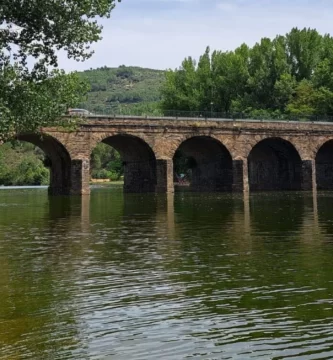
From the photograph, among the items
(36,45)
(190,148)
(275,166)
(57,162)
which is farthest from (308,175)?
(36,45)

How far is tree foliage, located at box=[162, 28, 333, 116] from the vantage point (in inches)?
3054

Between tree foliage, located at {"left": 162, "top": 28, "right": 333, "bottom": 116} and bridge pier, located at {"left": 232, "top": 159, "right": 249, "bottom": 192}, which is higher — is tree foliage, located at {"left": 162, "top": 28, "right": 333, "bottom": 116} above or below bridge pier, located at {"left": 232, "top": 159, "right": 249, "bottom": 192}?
above

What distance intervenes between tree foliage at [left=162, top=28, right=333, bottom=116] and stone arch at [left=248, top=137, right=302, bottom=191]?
29.3 ft

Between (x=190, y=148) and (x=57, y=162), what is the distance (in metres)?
16.7

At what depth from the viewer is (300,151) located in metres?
59.7

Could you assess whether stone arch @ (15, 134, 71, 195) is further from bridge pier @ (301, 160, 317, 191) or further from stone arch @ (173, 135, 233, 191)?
bridge pier @ (301, 160, 317, 191)

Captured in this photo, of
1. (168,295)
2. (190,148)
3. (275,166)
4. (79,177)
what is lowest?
(168,295)

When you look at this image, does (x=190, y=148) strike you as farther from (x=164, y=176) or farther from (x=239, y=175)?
(x=164, y=176)

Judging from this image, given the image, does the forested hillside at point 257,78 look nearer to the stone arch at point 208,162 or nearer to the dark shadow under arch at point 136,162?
the stone arch at point 208,162

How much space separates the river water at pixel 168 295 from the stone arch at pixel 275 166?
144ft

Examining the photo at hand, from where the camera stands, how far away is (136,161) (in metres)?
59.9

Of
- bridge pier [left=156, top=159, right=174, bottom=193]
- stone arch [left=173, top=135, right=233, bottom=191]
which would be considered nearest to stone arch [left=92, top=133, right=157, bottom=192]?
bridge pier [left=156, top=159, right=174, bottom=193]

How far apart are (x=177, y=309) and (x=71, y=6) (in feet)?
43.3

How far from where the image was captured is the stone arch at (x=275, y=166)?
61.7 m
